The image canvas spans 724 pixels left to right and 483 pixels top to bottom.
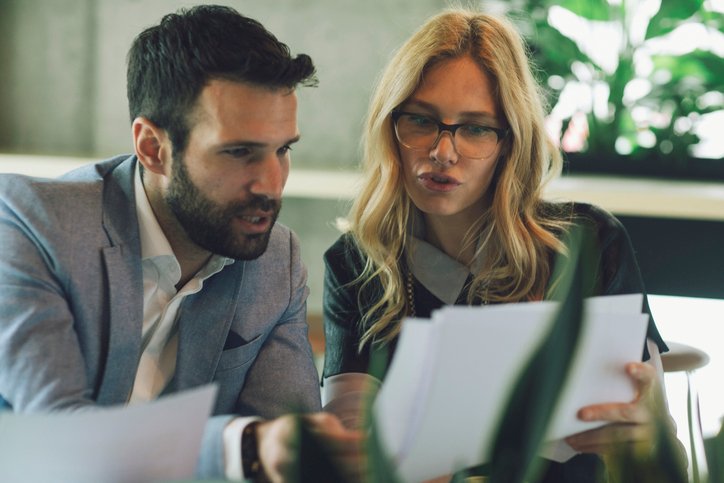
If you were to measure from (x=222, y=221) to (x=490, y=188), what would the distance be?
599mm

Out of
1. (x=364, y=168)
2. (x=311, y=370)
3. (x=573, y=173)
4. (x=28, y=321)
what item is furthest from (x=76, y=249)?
(x=573, y=173)

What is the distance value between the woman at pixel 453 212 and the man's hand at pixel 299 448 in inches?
20.8

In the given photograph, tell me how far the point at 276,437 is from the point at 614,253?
0.91 metres

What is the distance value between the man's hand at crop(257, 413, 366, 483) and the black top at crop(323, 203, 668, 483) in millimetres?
584

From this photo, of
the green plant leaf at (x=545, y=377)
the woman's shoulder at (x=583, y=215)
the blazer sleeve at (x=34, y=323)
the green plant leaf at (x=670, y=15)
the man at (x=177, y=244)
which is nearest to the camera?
the green plant leaf at (x=545, y=377)

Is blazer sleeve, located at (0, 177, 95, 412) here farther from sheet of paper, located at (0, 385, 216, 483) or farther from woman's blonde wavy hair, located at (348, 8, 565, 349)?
woman's blonde wavy hair, located at (348, 8, 565, 349)

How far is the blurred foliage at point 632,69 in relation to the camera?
339 centimetres

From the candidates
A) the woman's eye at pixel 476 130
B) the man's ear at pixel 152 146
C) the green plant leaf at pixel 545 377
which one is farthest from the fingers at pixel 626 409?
the man's ear at pixel 152 146

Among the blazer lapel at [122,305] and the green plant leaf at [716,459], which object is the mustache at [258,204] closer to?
the blazer lapel at [122,305]

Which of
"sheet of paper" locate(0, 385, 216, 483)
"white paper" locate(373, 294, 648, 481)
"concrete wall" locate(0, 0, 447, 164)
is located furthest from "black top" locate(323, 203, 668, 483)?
"concrete wall" locate(0, 0, 447, 164)

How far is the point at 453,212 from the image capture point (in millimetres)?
1677

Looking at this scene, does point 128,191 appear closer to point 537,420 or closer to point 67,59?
point 537,420

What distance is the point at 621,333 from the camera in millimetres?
1077

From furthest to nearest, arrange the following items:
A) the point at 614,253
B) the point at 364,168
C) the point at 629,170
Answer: the point at 629,170
the point at 364,168
the point at 614,253
